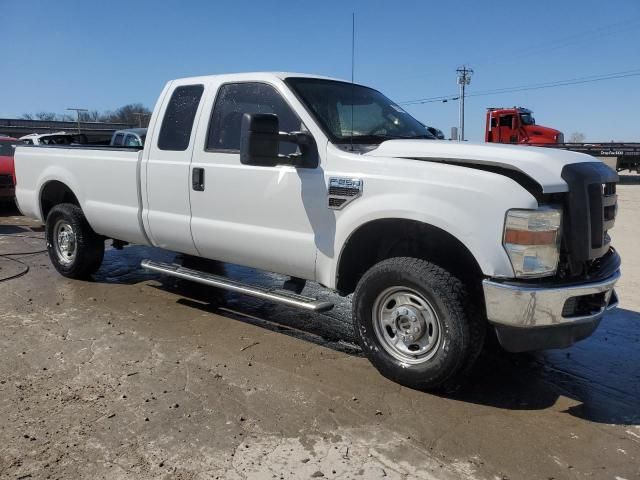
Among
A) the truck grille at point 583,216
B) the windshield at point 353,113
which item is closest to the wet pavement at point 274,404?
the truck grille at point 583,216

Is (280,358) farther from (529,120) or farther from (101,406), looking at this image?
(529,120)

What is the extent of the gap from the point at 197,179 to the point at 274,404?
2152mm

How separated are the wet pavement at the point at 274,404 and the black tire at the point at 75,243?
920 millimetres

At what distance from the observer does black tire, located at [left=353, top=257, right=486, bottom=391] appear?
348 cm

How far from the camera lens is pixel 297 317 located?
544cm

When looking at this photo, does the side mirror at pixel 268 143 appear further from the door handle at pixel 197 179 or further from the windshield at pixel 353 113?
the door handle at pixel 197 179

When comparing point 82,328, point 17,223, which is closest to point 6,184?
point 17,223

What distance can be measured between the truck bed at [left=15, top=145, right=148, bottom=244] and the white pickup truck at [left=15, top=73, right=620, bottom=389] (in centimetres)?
4

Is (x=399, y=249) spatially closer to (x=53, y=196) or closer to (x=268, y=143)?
(x=268, y=143)

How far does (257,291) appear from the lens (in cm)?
446

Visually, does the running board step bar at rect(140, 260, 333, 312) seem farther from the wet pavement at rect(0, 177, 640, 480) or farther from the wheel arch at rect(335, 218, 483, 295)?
the wet pavement at rect(0, 177, 640, 480)

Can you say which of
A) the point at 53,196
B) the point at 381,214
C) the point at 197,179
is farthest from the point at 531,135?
the point at 381,214

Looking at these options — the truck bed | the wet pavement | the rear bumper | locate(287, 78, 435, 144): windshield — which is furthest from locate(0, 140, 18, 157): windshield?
the rear bumper

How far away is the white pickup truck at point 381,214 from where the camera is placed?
328cm
